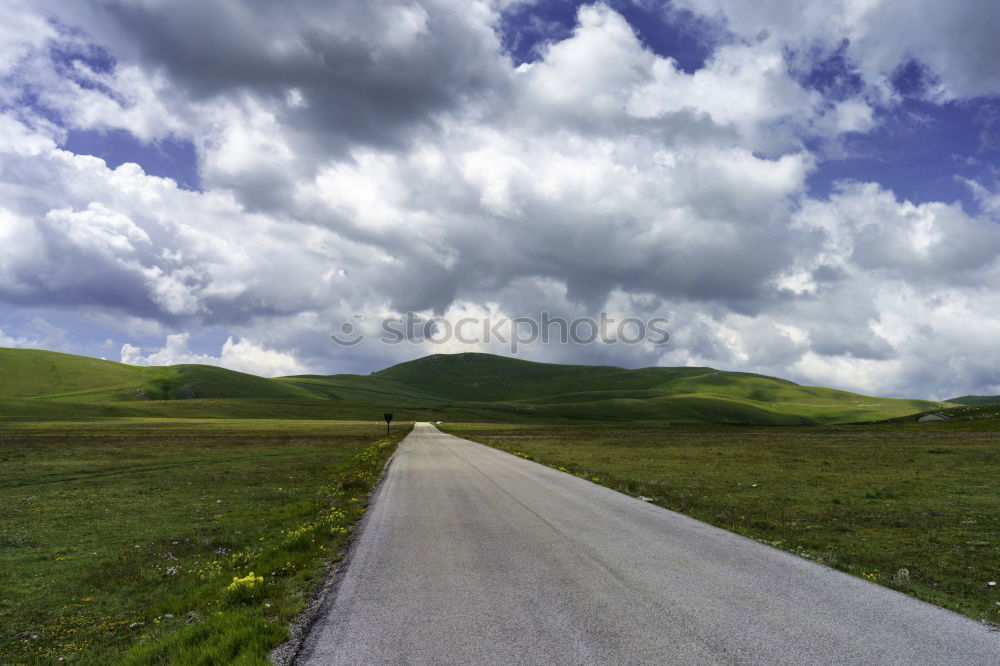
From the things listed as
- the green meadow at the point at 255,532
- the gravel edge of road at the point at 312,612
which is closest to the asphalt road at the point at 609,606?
the gravel edge of road at the point at 312,612

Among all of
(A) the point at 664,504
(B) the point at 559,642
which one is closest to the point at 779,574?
(B) the point at 559,642

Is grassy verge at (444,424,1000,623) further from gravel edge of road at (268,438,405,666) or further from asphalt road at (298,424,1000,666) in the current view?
gravel edge of road at (268,438,405,666)

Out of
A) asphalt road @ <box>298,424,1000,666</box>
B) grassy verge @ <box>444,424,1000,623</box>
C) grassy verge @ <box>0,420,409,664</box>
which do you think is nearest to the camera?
asphalt road @ <box>298,424,1000,666</box>

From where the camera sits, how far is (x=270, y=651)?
7734 mm

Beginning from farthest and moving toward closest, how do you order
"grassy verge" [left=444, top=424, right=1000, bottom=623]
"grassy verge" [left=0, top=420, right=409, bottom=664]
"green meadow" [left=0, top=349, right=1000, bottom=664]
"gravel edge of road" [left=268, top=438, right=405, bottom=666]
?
"grassy verge" [left=444, top=424, right=1000, bottom=623], "green meadow" [left=0, top=349, right=1000, bottom=664], "grassy verge" [left=0, top=420, right=409, bottom=664], "gravel edge of road" [left=268, top=438, right=405, bottom=666]

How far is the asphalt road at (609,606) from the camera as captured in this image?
7176 millimetres

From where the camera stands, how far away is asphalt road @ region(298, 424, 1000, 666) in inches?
283

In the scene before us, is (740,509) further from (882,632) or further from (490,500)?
(882,632)

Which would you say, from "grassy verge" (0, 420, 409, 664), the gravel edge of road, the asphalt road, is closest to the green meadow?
"grassy verge" (0, 420, 409, 664)

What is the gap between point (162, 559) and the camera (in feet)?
52.1

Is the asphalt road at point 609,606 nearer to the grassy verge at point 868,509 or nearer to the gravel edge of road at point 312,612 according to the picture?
the gravel edge of road at point 312,612

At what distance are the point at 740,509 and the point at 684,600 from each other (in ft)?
46.4

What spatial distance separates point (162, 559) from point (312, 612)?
9616mm

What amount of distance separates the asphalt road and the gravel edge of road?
127mm
